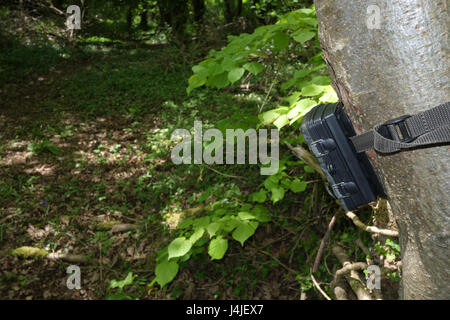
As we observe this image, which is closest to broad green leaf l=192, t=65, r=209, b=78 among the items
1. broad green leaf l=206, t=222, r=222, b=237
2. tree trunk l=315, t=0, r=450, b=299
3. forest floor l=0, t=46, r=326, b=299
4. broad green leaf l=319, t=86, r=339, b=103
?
broad green leaf l=319, t=86, r=339, b=103

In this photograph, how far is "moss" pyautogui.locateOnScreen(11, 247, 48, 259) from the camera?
3.38m

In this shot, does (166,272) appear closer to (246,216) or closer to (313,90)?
(246,216)

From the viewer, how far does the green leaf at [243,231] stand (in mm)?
2166

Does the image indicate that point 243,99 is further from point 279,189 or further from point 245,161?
point 279,189

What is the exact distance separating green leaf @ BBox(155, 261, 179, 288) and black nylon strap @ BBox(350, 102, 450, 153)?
5.73 feet

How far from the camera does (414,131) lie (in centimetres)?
78

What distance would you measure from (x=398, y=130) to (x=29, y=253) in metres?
3.68

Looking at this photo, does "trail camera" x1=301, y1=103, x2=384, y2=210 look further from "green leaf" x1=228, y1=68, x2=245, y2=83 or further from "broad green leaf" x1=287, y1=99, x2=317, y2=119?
"green leaf" x1=228, y1=68, x2=245, y2=83

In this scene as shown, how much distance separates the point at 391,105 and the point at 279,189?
186 cm

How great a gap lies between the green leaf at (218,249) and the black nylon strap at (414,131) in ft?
5.17

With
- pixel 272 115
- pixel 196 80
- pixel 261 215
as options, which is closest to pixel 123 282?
pixel 261 215

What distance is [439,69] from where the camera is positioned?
0.77m

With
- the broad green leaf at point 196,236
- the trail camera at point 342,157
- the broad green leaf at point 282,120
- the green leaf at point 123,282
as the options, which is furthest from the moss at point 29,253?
the trail camera at point 342,157
